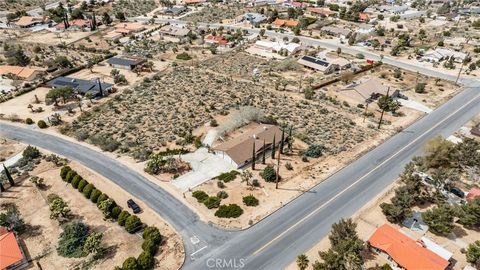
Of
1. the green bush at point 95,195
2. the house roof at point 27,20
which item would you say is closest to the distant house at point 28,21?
the house roof at point 27,20

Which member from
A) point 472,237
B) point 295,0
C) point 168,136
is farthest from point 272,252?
point 295,0

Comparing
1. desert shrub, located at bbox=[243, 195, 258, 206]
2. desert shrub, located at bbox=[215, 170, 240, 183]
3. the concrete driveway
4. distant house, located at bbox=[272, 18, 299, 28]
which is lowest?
the concrete driveway

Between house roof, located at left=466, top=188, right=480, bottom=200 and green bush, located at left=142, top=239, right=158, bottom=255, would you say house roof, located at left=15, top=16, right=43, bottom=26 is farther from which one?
house roof, located at left=466, top=188, right=480, bottom=200

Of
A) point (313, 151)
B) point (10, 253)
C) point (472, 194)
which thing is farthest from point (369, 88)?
point (10, 253)

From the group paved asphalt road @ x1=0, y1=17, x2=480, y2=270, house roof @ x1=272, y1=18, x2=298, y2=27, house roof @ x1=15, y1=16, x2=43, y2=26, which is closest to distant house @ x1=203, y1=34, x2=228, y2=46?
house roof @ x1=272, y1=18, x2=298, y2=27

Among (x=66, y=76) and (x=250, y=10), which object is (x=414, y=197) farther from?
(x=250, y=10)
